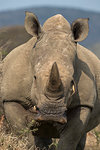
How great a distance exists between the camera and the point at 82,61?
701cm

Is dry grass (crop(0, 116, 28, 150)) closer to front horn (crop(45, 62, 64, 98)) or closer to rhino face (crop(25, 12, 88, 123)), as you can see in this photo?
rhino face (crop(25, 12, 88, 123))

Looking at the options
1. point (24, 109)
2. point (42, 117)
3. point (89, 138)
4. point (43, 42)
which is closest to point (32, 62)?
point (43, 42)

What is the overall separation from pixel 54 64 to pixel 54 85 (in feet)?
0.89

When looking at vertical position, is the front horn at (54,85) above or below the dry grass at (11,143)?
above

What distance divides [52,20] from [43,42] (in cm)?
63

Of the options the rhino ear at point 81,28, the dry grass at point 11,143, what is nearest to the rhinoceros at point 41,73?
the rhino ear at point 81,28

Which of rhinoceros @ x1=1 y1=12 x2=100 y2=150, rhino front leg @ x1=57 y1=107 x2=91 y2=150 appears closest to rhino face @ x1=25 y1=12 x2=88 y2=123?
rhinoceros @ x1=1 y1=12 x2=100 y2=150

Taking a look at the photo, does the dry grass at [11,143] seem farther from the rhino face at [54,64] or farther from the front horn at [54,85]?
the front horn at [54,85]

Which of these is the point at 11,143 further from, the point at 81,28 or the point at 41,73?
the point at 81,28

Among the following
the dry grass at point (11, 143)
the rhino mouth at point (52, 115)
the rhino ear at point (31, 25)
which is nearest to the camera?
the rhino mouth at point (52, 115)

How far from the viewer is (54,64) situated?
18.2 ft

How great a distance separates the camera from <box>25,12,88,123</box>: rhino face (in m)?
5.60

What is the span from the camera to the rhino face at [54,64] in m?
5.60

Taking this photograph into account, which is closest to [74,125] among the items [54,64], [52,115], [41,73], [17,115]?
[17,115]
